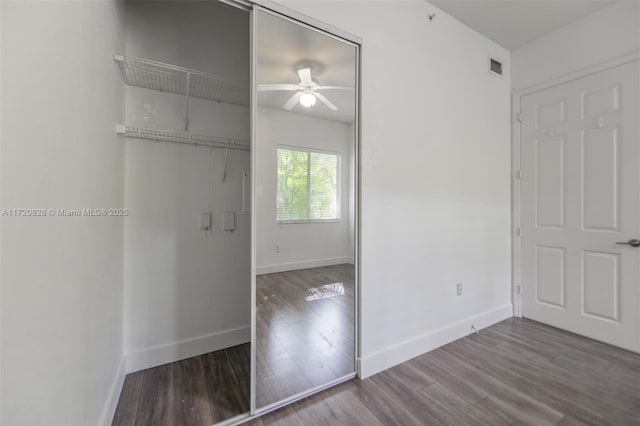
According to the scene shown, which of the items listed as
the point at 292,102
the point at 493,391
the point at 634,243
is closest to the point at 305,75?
the point at 292,102

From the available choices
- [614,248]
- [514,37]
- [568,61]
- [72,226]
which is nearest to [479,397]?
[614,248]

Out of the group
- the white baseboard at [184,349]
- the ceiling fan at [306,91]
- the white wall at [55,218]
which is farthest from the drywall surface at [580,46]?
the white baseboard at [184,349]

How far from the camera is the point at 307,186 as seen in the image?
193 cm

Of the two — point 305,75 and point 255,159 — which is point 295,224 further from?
point 305,75

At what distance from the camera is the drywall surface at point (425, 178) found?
1991 mm

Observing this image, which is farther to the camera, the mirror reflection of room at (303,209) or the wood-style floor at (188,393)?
the mirror reflection of room at (303,209)

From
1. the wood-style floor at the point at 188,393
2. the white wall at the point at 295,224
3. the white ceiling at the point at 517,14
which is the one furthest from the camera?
the white ceiling at the point at 517,14

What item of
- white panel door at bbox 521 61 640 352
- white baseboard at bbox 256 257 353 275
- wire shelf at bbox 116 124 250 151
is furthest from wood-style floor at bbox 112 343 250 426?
white panel door at bbox 521 61 640 352

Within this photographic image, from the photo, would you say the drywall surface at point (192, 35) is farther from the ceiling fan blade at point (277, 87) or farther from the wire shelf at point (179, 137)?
the wire shelf at point (179, 137)

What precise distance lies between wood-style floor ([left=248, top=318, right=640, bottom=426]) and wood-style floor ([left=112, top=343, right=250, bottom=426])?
27 centimetres

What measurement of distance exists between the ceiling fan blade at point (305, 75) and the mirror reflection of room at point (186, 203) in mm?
518

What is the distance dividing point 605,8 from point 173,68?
12.3ft

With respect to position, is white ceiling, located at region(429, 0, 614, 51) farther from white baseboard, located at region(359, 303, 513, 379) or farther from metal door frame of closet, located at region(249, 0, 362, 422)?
white baseboard, located at region(359, 303, 513, 379)

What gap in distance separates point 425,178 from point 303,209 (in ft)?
3.74
